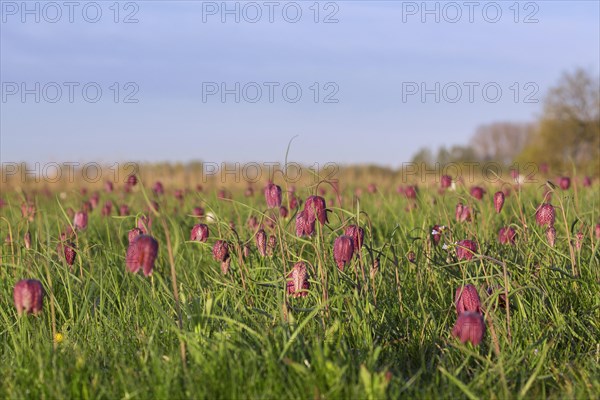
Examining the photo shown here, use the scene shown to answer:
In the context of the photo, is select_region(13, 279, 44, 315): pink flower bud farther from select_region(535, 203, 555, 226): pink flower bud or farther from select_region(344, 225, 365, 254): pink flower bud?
select_region(535, 203, 555, 226): pink flower bud

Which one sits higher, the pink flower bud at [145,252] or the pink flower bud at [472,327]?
the pink flower bud at [145,252]

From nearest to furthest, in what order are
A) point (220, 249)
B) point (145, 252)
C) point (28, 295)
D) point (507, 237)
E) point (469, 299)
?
point (145, 252) < point (28, 295) < point (469, 299) < point (220, 249) < point (507, 237)

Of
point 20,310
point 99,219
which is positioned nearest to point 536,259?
point 20,310

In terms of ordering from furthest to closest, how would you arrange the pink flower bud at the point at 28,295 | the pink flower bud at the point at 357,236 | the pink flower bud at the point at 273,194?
the pink flower bud at the point at 273,194 < the pink flower bud at the point at 357,236 < the pink flower bud at the point at 28,295

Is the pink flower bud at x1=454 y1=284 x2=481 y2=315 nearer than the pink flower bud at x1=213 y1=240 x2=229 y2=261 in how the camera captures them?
Yes

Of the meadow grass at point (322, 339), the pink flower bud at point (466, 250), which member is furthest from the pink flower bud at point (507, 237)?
the pink flower bud at point (466, 250)

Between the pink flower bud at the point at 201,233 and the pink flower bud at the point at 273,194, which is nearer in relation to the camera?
the pink flower bud at the point at 273,194

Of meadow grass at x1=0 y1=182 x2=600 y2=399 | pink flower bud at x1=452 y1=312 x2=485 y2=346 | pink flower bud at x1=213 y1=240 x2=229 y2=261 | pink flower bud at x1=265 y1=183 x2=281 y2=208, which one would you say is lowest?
meadow grass at x1=0 y1=182 x2=600 y2=399

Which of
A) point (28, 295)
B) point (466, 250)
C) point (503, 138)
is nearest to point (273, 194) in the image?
point (466, 250)

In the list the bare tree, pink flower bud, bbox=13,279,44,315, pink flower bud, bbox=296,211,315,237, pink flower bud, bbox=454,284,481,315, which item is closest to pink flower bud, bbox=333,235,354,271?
pink flower bud, bbox=296,211,315,237

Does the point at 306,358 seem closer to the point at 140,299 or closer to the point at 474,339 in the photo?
the point at 474,339

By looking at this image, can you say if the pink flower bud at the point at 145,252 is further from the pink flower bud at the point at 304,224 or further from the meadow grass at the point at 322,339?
the pink flower bud at the point at 304,224

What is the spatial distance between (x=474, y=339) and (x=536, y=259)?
1.79m

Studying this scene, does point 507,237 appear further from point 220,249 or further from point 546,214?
point 220,249
